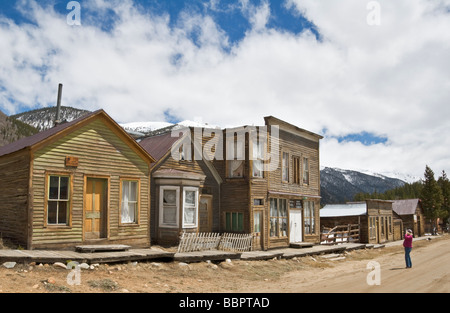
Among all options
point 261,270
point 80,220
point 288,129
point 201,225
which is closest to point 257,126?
point 288,129

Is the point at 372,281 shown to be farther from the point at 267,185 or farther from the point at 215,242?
the point at 267,185

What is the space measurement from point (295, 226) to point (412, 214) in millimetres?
37108

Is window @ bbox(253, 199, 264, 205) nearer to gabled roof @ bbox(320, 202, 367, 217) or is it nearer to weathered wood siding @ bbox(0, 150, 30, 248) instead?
weathered wood siding @ bbox(0, 150, 30, 248)

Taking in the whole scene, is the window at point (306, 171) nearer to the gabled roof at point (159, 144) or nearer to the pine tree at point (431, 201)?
the gabled roof at point (159, 144)

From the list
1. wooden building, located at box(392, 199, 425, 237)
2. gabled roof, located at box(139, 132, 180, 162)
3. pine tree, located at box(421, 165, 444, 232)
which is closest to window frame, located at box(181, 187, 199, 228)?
gabled roof, located at box(139, 132, 180, 162)

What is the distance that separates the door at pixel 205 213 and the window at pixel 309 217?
8.02m

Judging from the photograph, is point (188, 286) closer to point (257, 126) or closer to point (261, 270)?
point (261, 270)

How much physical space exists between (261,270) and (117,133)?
8782mm

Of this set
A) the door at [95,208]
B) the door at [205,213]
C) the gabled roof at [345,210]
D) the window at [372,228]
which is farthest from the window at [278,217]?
the window at [372,228]

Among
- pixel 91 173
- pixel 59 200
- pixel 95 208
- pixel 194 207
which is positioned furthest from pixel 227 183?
pixel 59 200

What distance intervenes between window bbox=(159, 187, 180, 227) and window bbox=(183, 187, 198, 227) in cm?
44

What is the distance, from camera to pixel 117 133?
57.0ft

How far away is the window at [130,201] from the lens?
57.1ft

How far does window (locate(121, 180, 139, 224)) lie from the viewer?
1741 centimetres
